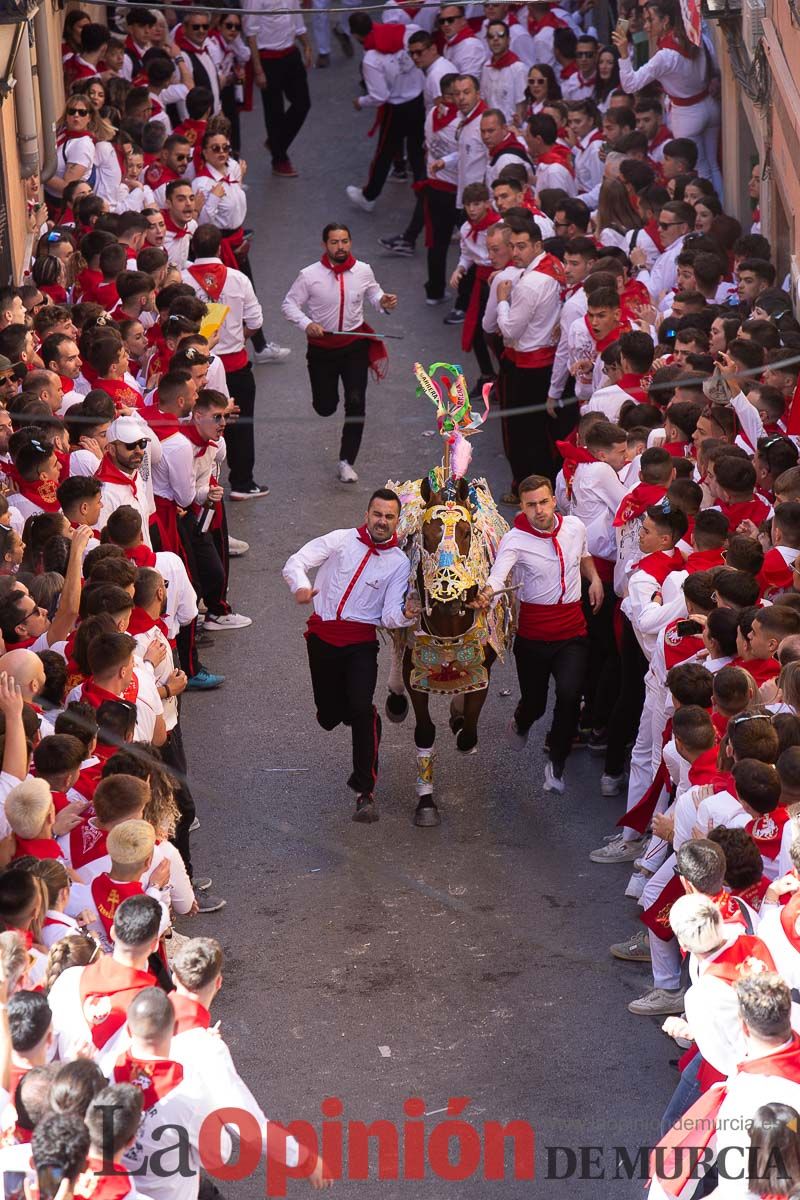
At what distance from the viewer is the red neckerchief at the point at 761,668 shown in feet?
25.3

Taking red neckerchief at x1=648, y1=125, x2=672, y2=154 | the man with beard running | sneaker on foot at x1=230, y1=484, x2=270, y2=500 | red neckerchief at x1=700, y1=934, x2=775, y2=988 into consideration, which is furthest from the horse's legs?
red neckerchief at x1=648, y1=125, x2=672, y2=154

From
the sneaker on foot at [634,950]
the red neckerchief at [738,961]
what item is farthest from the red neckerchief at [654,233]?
the red neckerchief at [738,961]

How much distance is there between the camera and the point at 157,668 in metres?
8.41

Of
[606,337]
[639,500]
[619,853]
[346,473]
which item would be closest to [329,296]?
[346,473]

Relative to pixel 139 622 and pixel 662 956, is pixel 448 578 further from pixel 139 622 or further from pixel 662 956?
pixel 662 956

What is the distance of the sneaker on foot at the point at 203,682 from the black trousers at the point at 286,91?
28.8ft

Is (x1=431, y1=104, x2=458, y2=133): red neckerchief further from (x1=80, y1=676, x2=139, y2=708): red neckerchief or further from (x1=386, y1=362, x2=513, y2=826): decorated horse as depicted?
(x1=80, y1=676, x2=139, y2=708): red neckerchief

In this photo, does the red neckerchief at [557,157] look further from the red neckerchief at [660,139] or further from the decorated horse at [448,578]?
the decorated horse at [448,578]

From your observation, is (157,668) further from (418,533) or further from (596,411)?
(596,411)

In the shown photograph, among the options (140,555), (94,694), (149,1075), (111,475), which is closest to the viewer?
(149,1075)

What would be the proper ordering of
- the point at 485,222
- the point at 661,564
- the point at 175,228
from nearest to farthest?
the point at 661,564 < the point at 175,228 < the point at 485,222

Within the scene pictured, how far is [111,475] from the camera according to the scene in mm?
9617

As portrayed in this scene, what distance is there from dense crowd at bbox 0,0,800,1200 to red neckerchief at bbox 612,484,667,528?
0.03 m

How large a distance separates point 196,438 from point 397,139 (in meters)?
8.00
